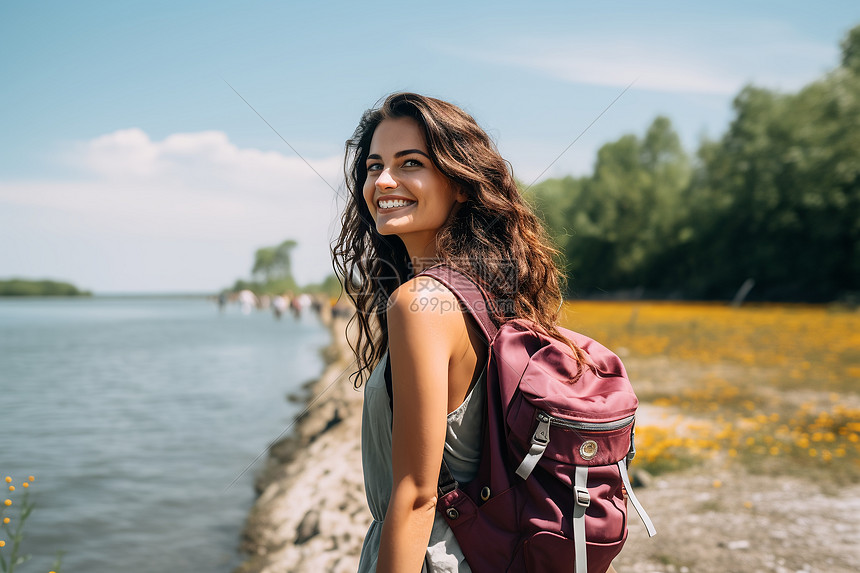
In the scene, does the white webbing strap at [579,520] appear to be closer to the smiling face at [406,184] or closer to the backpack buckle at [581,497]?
the backpack buckle at [581,497]

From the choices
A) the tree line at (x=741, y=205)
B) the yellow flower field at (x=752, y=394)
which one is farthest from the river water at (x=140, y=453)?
the tree line at (x=741, y=205)

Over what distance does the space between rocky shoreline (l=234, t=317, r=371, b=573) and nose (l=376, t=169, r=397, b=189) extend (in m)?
1.92

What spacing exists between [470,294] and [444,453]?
17.3 inches

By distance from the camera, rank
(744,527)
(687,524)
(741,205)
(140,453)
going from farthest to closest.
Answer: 1. (741,205)
2. (140,453)
3. (687,524)
4. (744,527)

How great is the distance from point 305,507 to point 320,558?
1671 millimetres

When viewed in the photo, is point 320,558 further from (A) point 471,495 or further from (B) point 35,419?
(B) point 35,419

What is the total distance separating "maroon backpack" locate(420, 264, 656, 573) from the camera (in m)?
1.45

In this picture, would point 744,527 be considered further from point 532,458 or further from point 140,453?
point 140,453

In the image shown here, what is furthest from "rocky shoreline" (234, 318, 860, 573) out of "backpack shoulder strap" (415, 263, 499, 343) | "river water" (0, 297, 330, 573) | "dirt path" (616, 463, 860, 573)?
"backpack shoulder strap" (415, 263, 499, 343)

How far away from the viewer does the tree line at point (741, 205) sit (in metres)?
30.3

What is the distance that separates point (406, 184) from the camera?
1.84 m

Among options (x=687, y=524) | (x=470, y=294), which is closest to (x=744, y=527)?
(x=687, y=524)

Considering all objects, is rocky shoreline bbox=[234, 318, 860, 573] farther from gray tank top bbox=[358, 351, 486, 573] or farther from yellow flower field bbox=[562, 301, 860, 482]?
gray tank top bbox=[358, 351, 486, 573]

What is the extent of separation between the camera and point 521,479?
4.94ft
